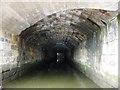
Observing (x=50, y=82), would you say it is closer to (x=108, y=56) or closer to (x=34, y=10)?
(x=108, y=56)

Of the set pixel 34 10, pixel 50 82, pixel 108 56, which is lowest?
pixel 50 82

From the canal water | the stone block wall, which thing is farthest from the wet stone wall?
the stone block wall

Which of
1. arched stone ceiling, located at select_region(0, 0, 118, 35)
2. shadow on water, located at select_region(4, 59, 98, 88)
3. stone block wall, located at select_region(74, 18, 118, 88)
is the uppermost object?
arched stone ceiling, located at select_region(0, 0, 118, 35)

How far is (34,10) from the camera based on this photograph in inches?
225

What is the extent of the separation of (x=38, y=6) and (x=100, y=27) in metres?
2.90

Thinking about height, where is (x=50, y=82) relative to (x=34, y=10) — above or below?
below

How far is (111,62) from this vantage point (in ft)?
20.4

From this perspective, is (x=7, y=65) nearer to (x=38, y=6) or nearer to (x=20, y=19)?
(x=20, y=19)

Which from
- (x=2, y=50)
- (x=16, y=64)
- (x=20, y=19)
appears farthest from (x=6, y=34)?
(x=16, y=64)

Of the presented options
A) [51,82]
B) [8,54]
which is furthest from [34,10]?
[51,82]

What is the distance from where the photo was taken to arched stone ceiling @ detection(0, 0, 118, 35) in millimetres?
5074

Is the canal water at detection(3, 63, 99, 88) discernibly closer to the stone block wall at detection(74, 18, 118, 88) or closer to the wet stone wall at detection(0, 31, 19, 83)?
the wet stone wall at detection(0, 31, 19, 83)

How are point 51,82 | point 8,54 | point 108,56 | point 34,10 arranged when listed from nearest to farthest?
point 34,10 < point 108,56 < point 8,54 < point 51,82

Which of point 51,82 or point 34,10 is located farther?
point 51,82
